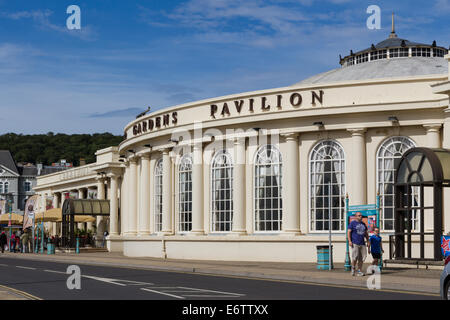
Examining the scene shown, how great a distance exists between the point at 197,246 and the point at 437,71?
1428 cm

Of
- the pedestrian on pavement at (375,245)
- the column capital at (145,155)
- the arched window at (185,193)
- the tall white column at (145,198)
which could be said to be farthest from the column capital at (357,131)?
the tall white column at (145,198)

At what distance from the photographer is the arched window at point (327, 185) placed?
32281 millimetres

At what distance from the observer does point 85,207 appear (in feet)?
181

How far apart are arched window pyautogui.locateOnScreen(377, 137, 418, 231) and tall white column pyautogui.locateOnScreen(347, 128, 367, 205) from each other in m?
0.70

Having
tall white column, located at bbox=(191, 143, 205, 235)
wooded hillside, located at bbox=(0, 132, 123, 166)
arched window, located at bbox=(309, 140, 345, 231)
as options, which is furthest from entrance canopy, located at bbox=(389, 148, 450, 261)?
wooded hillside, located at bbox=(0, 132, 123, 166)

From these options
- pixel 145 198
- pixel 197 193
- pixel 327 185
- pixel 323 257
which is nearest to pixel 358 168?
pixel 327 185

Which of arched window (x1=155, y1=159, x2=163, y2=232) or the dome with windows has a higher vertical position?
the dome with windows

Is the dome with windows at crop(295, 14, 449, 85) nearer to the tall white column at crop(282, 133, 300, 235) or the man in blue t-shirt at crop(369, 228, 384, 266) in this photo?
the tall white column at crop(282, 133, 300, 235)

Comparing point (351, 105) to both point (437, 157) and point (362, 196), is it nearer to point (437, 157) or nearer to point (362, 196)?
point (362, 196)

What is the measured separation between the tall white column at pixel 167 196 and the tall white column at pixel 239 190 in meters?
5.07

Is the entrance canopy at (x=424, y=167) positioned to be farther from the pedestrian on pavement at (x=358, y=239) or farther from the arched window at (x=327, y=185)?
the arched window at (x=327, y=185)

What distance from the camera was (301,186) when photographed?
33.1 meters

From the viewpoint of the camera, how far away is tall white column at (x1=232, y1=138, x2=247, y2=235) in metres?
34.8
